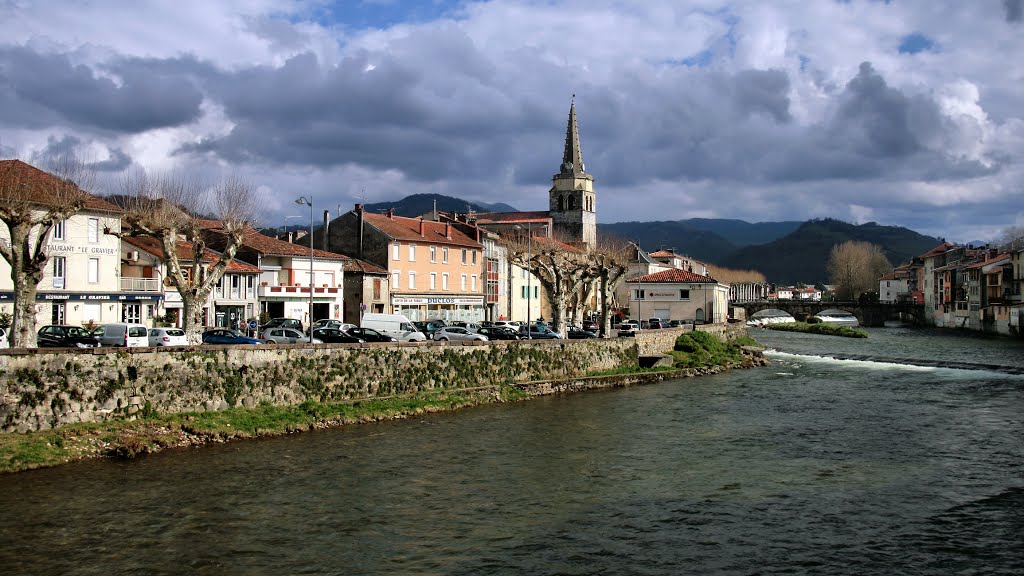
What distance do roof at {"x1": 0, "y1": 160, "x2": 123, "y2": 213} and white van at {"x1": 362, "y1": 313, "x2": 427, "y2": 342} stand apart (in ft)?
53.3

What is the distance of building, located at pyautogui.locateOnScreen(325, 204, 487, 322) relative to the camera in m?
68.9

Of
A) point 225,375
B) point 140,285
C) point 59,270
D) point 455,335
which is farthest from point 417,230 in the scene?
point 225,375

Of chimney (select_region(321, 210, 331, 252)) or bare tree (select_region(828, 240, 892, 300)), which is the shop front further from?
bare tree (select_region(828, 240, 892, 300))

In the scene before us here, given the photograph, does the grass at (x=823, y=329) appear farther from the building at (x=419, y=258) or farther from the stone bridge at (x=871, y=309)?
the building at (x=419, y=258)

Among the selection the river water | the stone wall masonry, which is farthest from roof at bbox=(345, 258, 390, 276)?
the river water

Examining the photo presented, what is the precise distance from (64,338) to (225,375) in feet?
44.3

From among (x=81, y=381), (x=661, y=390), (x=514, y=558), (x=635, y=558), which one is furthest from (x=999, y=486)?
(x=81, y=381)

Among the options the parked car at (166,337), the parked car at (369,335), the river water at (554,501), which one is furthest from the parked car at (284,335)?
the river water at (554,501)

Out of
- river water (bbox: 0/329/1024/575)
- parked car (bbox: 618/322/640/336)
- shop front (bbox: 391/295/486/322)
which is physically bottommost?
river water (bbox: 0/329/1024/575)

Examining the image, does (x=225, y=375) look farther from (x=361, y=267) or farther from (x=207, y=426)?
(x=361, y=267)

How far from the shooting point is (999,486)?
2208 cm

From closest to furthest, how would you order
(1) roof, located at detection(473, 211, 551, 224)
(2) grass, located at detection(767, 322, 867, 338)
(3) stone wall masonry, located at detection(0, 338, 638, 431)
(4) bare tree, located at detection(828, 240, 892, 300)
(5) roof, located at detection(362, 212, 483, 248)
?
1. (3) stone wall masonry, located at detection(0, 338, 638, 431)
2. (5) roof, located at detection(362, 212, 483, 248)
3. (2) grass, located at detection(767, 322, 867, 338)
4. (1) roof, located at detection(473, 211, 551, 224)
5. (4) bare tree, located at detection(828, 240, 892, 300)

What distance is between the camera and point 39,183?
3769 centimetres

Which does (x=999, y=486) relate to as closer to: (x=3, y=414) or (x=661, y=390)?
(x=661, y=390)
